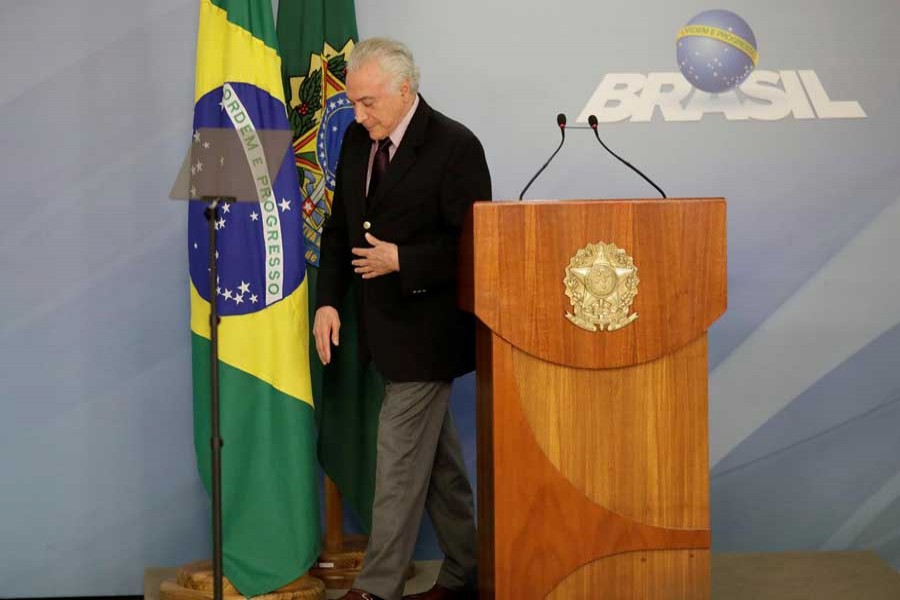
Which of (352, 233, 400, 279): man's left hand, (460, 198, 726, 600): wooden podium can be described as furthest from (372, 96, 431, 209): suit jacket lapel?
(460, 198, 726, 600): wooden podium

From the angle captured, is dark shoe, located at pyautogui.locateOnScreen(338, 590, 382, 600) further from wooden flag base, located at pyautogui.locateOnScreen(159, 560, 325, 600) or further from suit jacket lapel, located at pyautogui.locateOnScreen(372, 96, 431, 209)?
suit jacket lapel, located at pyautogui.locateOnScreen(372, 96, 431, 209)

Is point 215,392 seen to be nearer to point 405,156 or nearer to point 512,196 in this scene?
point 405,156

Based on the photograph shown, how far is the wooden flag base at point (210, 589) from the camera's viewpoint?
144 inches

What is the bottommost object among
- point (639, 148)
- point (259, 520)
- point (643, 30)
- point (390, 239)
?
point (259, 520)

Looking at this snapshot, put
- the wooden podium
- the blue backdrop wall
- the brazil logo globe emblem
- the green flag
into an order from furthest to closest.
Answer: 1. the brazil logo globe emblem
2. the blue backdrop wall
3. the green flag
4. the wooden podium

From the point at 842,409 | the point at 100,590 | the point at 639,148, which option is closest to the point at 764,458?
the point at 842,409

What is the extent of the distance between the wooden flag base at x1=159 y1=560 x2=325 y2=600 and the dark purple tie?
121 centimetres

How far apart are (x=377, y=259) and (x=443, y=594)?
3.39 ft

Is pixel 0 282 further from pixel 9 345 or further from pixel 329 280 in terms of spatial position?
pixel 329 280

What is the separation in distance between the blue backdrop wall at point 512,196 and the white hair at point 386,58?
752mm

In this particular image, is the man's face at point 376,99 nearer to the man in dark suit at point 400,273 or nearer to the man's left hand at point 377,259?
the man in dark suit at point 400,273

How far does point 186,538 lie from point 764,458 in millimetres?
2051

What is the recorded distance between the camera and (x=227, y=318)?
369 cm

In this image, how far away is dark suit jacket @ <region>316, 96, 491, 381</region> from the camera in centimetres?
337
